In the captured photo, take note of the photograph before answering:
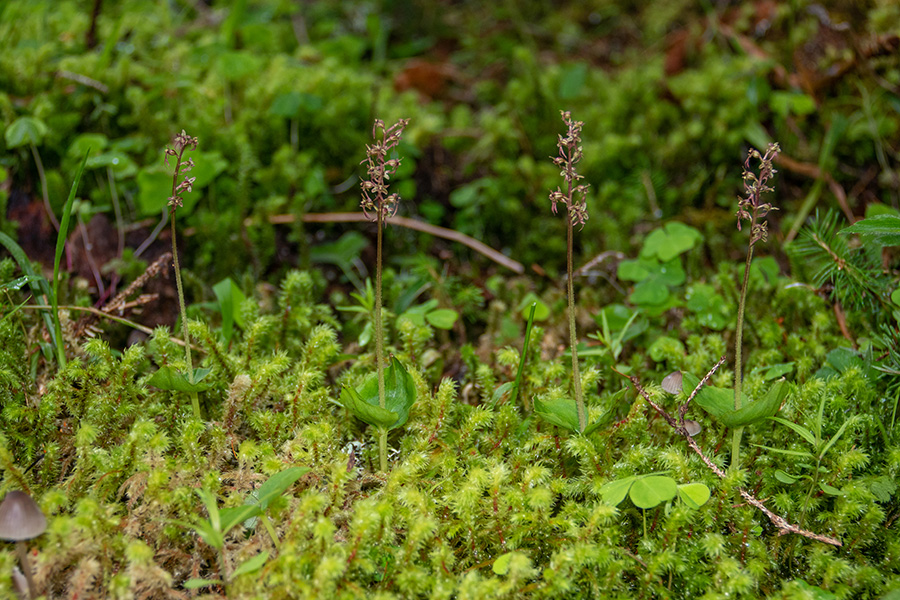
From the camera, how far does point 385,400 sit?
180 centimetres

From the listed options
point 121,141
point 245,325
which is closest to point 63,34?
point 121,141

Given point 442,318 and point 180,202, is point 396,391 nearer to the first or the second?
point 442,318

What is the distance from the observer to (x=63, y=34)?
3.50 metres

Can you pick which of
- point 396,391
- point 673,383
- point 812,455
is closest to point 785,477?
point 812,455

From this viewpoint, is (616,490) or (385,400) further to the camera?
(385,400)

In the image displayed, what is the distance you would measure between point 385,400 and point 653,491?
2.56ft

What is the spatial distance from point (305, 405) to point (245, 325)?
479mm

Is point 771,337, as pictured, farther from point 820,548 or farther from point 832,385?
point 820,548

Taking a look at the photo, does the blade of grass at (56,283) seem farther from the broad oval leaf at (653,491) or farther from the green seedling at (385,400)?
the broad oval leaf at (653,491)

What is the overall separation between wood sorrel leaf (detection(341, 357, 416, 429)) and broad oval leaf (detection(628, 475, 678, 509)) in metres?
0.66

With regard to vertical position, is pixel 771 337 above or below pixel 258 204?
below

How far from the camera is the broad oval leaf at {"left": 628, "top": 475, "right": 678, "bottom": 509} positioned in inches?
60.5

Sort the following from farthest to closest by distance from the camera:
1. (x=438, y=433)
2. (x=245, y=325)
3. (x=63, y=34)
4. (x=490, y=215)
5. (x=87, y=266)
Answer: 1. (x=63, y=34)
2. (x=490, y=215)
3. (x=87, y=266)
4. (x=245, y=325)
5. (x=438, y=433)

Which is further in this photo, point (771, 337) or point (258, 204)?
point (258, 204)
